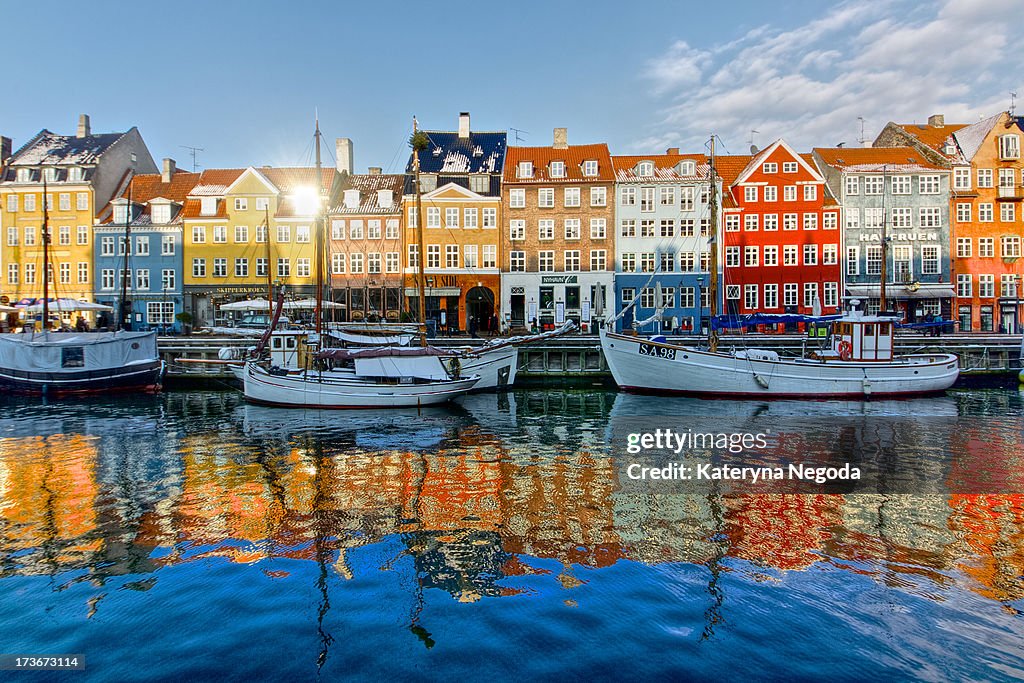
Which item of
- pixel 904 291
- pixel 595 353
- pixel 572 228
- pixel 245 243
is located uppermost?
pixel 572 228

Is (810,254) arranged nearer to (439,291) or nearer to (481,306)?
(481,306)

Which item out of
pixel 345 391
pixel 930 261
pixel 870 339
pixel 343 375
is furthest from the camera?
pixel 930 261

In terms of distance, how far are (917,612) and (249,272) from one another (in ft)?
171

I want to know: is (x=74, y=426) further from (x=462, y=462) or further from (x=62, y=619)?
(x=62, y=619)

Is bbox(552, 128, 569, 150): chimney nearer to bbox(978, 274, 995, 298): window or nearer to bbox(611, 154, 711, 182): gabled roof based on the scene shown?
bbox(611, 154, 711, 182): gabled roof

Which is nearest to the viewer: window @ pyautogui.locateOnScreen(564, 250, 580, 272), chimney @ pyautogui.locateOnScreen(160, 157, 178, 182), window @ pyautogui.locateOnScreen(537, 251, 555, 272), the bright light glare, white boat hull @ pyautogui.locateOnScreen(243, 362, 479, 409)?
white boat hull @ pyautogui.locateOnScreen(243, 362, 479, 409)

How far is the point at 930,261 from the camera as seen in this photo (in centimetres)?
5316

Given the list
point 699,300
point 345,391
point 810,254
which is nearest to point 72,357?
point 345,391

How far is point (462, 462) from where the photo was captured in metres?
18.1

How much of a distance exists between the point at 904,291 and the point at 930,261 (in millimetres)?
3688

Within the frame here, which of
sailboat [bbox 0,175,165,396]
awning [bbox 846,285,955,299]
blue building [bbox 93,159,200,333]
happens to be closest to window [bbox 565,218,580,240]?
awning [bbox 846,285,955,299]

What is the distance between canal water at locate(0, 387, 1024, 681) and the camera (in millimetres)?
7793

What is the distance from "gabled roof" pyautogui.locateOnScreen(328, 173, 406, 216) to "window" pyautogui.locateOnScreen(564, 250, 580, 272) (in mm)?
13533

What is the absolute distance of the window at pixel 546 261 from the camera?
53.4 meters
